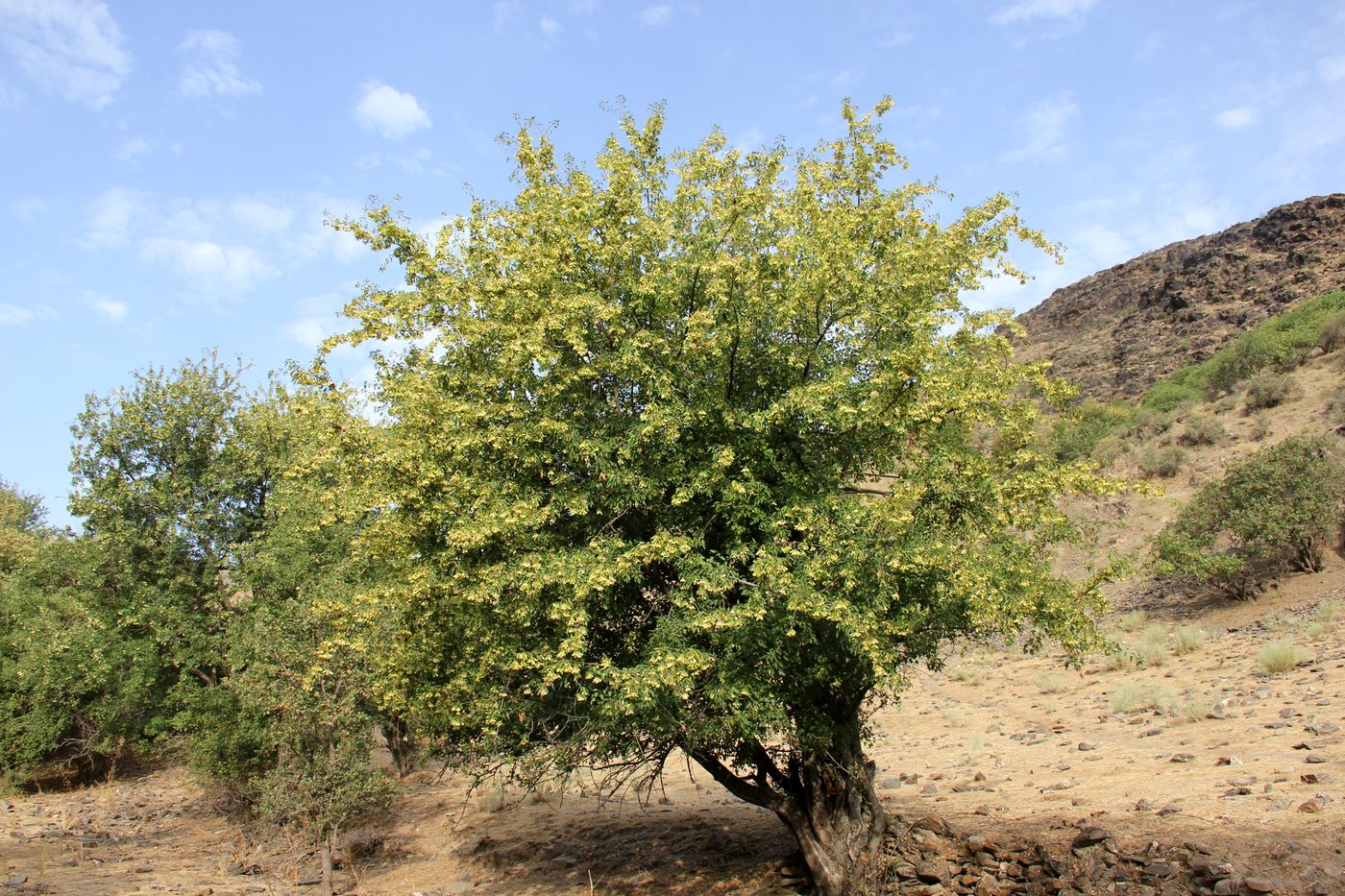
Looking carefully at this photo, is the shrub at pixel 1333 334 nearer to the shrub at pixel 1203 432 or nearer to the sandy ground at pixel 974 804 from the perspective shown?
the shrub at pixel 1203 432

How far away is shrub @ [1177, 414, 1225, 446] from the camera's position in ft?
122

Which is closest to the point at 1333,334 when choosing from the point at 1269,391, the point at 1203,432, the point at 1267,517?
the point at 1269,391

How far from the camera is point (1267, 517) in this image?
23.7m

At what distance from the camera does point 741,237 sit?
10094mm

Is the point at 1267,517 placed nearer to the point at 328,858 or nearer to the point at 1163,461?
the point at 1163,461

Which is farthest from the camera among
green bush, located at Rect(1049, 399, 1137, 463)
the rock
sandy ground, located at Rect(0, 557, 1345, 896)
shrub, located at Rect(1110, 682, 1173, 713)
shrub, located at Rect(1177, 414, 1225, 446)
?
green bush, located at Rect(1049, 399, 1137, 463)

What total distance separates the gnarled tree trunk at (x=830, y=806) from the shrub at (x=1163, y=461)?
31612mm

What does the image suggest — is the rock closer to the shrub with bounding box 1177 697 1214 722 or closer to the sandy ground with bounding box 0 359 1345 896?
the sandy ground with bounding box 0 359 1345 896

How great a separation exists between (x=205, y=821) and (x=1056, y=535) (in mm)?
22442

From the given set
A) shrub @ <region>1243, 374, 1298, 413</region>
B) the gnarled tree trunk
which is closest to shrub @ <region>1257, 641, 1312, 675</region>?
the gnarled tree trunk

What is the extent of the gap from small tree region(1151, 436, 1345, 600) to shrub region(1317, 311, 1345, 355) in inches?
706

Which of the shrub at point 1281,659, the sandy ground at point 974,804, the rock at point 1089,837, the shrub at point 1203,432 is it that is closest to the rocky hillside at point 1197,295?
the shrub at point 1203,432

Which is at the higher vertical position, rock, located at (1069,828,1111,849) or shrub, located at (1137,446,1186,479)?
shrub, located at (1137,446,1186,479)

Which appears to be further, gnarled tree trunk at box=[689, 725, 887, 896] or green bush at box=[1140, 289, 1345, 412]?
green bush at box=[1140, 289, 1345, 412]
